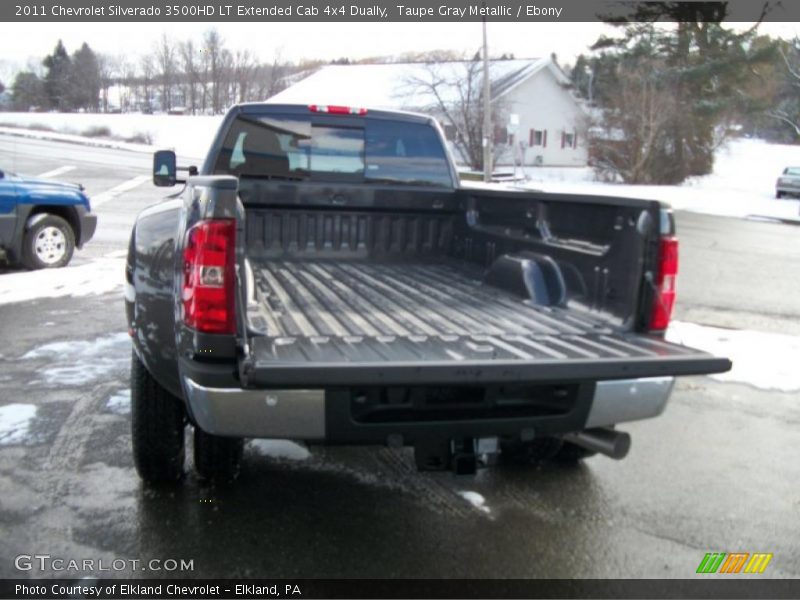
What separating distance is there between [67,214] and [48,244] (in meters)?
0.55

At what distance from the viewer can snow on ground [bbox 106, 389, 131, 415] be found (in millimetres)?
5295

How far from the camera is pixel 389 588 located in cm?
323

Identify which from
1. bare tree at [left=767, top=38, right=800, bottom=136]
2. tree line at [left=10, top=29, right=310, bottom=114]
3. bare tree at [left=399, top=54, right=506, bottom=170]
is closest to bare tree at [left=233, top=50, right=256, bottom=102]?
tree line at [left=10, top=29, right=310, bottom=114]

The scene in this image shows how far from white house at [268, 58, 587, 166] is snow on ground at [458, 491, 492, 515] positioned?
136 feet

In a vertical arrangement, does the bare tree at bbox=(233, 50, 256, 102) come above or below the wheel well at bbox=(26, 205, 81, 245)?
above

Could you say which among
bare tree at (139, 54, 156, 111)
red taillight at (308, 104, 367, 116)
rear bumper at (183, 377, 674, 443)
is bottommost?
rear bumper at (183, 377, 674, 443)

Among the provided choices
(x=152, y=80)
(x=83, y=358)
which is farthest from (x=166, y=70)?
(x=83, y=358)

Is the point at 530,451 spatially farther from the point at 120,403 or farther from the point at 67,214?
the point at 67,214

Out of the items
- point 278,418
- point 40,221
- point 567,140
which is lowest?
point 278,418

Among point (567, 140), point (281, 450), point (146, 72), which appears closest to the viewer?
point (281, 450)

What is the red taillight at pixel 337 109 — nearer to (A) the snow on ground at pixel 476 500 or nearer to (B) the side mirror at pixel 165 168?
(B) the side mirror at pixel 165 168

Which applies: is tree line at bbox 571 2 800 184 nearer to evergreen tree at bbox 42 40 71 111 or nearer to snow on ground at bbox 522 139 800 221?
snow on ground at bbox 522 139 800 221

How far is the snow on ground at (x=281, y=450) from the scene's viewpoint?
4664mm

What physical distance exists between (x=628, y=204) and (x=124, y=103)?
42897 mm
